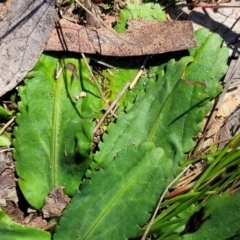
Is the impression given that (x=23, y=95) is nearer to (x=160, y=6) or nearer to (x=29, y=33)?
(x=29, y=33)

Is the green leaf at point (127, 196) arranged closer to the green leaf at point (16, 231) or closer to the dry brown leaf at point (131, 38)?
the green leaf at point (16, 231)

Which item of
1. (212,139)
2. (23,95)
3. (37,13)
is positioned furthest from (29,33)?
(212,139)

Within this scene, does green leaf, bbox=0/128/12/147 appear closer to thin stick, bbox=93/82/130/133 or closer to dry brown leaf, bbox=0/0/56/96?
dry brown leaf, bbox=0/0/56/96

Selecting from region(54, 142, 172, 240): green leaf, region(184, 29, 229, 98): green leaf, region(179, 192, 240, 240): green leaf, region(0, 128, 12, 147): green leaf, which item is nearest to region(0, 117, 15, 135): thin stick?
region(0, 128, 12, 147): green leaf

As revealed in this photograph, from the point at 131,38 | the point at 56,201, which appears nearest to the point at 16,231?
the point at 56,201

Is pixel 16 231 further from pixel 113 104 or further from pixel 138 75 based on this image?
pixel 138 75
